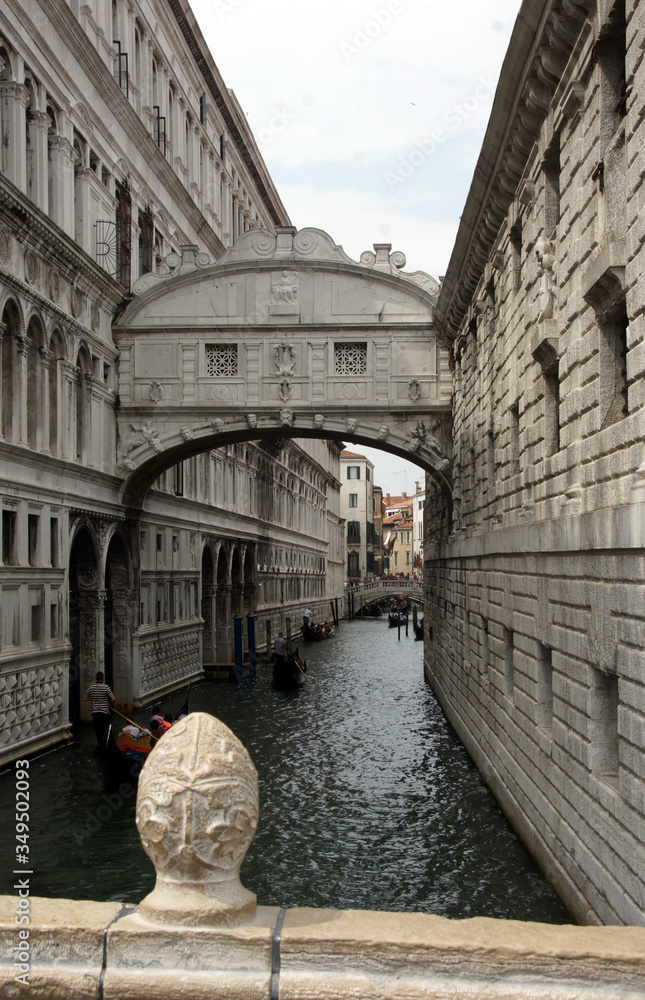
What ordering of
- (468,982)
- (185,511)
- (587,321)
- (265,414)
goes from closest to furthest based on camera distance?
(468,982) < (587,321) < (265,414) < (185,511)

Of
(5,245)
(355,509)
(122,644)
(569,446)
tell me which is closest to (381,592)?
(355,509)

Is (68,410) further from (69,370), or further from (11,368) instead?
(11,368)

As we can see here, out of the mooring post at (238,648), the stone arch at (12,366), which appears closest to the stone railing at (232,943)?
the stone arch at (12,366)

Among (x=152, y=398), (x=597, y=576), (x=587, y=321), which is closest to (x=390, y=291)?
(x=152, y=398)

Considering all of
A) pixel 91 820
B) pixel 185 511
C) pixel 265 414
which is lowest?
pixel 91 820

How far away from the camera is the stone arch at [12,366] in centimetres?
1173

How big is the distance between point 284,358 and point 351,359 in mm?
1069

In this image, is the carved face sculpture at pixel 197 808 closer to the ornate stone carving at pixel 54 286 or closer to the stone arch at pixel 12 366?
the stone arch at pixel 12 366

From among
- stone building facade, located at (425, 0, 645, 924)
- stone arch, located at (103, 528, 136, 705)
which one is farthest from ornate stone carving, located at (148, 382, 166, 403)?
stone building facade, located at (425, 0, 645, 924)

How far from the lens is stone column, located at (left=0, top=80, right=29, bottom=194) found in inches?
464

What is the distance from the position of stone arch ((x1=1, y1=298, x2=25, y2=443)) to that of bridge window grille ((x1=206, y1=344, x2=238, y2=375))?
4312 mm

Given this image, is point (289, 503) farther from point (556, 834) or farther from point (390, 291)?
point (556, 834)

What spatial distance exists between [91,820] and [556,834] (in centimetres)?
477

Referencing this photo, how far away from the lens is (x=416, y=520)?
92688 mm
